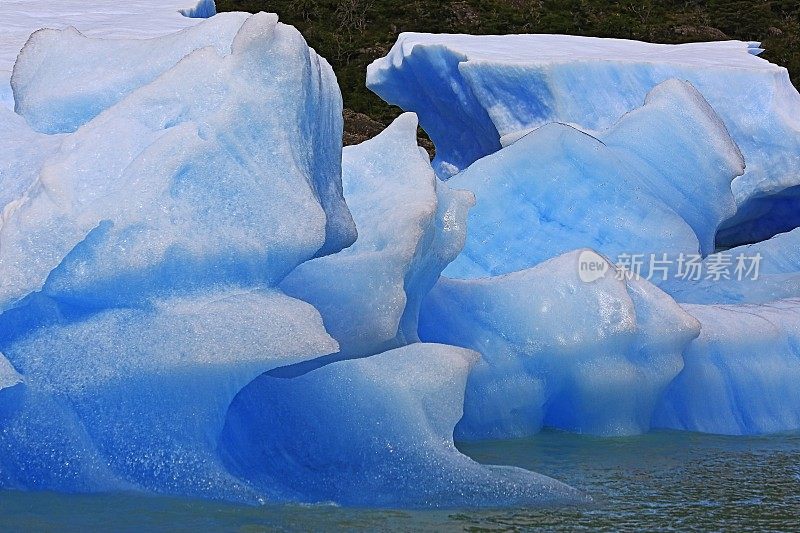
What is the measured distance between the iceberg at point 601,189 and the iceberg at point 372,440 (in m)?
2.39

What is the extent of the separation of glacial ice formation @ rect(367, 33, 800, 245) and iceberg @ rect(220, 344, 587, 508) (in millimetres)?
4952

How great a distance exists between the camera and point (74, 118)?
3.26 meters

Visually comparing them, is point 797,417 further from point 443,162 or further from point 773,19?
point 773,19

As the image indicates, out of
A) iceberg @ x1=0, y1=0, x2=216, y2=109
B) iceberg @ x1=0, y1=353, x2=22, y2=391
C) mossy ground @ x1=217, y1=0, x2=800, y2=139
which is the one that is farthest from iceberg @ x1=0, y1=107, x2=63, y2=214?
mossy ground @ x1=217, y1=0, x2=800, y2=139

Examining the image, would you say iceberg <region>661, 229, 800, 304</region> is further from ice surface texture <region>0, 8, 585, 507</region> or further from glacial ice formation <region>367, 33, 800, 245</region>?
ice surface texture <region>0, 8, 585, 507</region>

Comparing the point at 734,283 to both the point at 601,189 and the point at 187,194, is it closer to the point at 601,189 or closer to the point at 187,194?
the point at 601,189

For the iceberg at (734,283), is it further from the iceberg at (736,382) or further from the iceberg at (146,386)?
the iceberg at (146,386)

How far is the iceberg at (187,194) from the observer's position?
2445 mm

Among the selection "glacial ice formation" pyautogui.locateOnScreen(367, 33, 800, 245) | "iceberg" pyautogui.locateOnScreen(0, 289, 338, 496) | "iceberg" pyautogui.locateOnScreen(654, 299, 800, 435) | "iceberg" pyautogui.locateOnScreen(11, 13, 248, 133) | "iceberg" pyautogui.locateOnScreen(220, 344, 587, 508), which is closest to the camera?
"iceberg" pyautogui.locateOnScreen(0, 289, 338, 496)

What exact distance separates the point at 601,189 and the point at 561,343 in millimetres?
1844

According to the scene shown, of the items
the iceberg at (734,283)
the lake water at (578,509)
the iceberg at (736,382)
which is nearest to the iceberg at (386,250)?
the lake water at (578,509)

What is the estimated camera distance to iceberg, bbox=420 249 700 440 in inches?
138

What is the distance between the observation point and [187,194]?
254cm

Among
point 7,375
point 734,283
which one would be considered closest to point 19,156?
point 7,375
